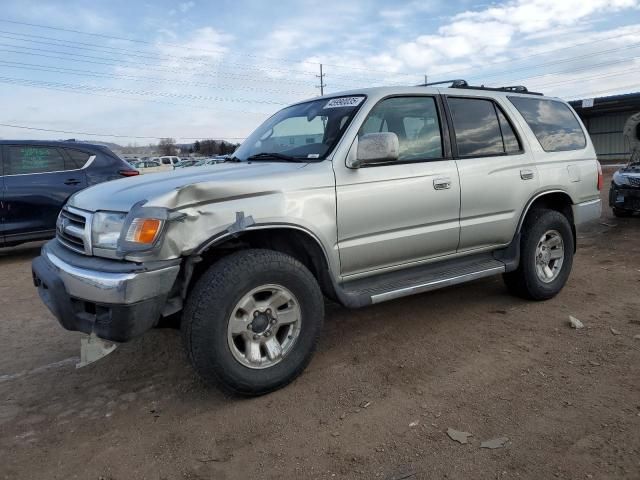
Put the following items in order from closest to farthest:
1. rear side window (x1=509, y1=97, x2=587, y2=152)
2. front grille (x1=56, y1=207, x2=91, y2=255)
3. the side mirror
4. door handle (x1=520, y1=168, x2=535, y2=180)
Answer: front grille (x1=56, y1=207, x2=91, y2=255)
the side mirror
door handle (x1=520, y1=168, x2=535, y2=180)
rear side window (x1=509, y1=97, x2=587, y2=152)

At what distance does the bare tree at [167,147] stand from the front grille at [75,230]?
75632 millimetres

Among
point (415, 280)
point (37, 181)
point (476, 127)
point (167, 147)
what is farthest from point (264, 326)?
point (167, 147)

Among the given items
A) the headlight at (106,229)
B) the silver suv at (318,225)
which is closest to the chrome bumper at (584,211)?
the silver suv at (318,225)

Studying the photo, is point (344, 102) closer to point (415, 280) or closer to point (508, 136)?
point (415, 280)

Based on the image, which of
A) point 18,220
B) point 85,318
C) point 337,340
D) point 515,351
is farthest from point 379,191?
point 18,220

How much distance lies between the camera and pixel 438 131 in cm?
413

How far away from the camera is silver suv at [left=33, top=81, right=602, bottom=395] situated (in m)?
2.88

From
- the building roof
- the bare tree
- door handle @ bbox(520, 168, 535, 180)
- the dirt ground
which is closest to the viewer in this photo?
the dirt ground

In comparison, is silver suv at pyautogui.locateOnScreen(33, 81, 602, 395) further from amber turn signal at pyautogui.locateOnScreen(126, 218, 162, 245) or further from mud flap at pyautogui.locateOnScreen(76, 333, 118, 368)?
mud flap at pyautogui.locateOnScreen(76, 333, 118, 368)

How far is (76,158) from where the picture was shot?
7902mm

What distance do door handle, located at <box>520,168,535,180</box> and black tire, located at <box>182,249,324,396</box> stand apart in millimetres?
2349

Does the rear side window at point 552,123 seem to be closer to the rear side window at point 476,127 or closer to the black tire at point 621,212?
the rear side window at point 476,127

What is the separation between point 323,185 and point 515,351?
1.86m

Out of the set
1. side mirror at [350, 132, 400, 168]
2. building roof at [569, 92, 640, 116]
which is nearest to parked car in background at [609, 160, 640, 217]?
side mirror at [350, 132, 400, 168]
